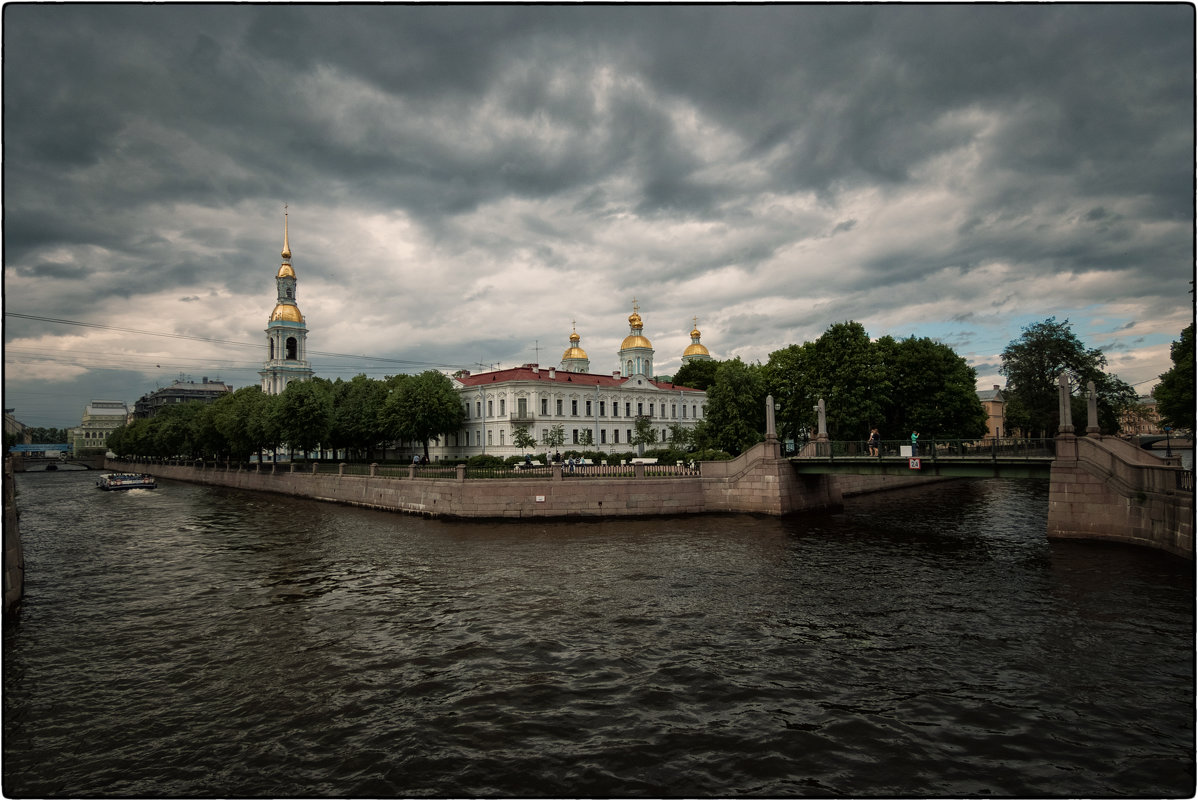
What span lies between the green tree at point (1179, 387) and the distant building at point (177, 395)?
186 meters

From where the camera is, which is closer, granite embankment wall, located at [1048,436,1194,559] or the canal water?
the canal water

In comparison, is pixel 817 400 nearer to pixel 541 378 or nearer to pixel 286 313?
pixel 541 378

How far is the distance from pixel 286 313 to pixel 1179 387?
371 feet

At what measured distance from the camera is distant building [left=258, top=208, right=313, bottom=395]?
103 meters

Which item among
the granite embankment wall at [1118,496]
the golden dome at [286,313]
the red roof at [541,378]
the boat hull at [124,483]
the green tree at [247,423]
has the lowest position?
the boat hull at [124,483]

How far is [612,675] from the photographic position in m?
13.7

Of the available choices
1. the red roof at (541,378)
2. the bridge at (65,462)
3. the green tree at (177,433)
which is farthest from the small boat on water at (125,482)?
the bridge at (65,462)

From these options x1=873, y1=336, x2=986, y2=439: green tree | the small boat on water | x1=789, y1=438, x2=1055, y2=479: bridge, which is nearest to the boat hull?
the small boat on water

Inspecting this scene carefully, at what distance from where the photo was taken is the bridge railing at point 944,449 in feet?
92.1

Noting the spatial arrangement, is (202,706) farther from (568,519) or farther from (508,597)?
(568,519)

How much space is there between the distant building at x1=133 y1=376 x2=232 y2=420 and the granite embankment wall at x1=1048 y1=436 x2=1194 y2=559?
185m

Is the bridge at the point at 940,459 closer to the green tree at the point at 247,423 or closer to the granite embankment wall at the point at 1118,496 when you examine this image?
the granite embankment wall at the point at 1118,496

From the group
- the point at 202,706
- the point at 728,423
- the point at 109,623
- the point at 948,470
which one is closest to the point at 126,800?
the point at 202,706

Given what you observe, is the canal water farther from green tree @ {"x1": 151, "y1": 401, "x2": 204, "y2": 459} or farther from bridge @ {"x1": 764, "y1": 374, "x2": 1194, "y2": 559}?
green tree @ {"x1": 151, "y1": 401, "x2": 204, "y2": 459}
